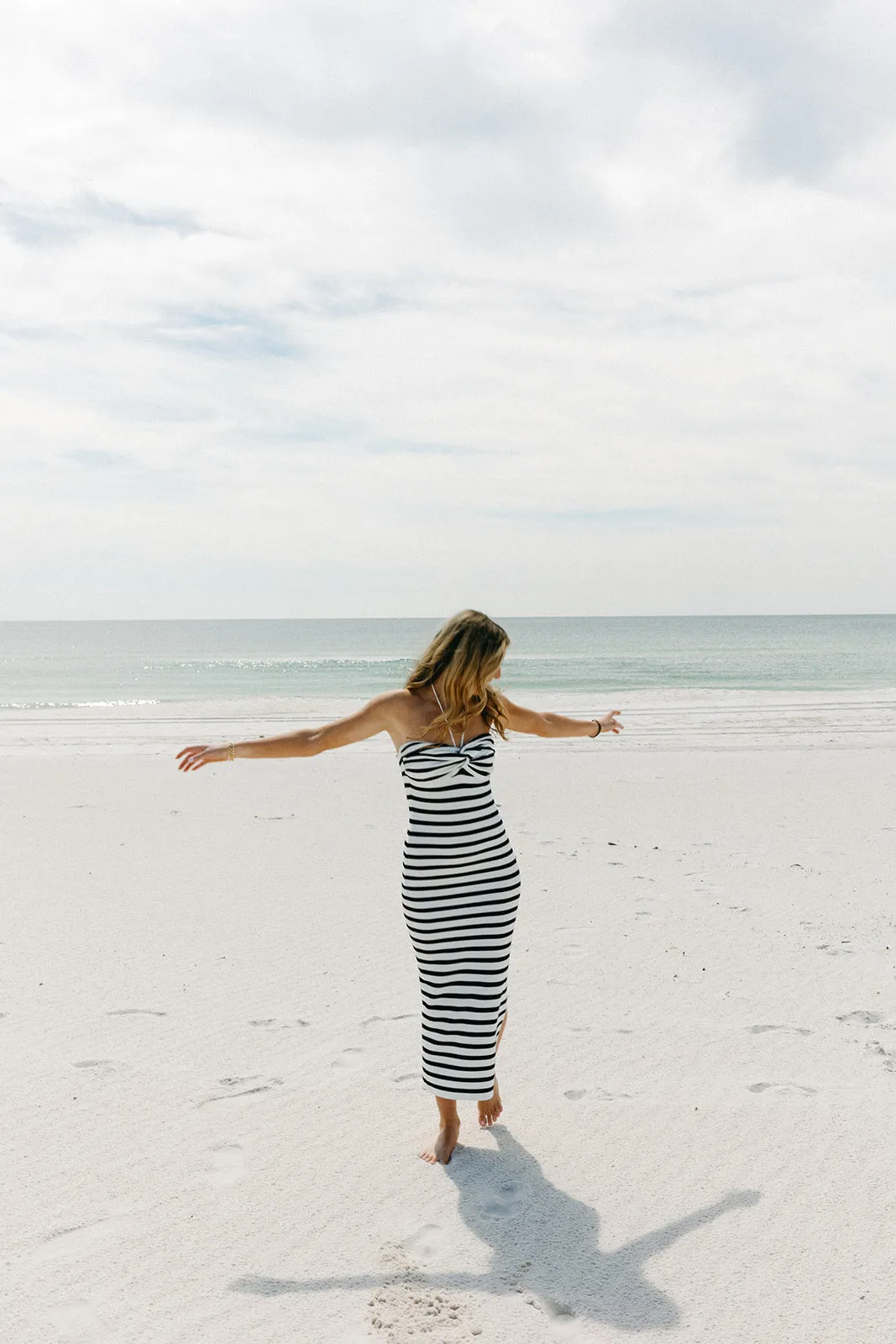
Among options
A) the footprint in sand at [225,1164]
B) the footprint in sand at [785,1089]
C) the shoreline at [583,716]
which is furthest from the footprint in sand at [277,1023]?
the shoreline at [583,716]

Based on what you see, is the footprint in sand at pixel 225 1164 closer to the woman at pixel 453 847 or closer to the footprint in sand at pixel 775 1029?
the woman at pixel 453 847

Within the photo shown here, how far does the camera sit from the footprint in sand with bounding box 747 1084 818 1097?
12.3 ft

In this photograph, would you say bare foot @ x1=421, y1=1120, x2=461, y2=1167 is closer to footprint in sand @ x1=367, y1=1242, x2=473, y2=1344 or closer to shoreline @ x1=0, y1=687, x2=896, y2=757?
footprint in sand @ x1=367, y1=1242, x2=473, y2=1344

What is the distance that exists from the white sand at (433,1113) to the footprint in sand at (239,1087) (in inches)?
0.9

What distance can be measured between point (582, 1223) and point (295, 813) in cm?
701

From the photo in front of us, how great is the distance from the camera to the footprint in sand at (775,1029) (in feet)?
14.0

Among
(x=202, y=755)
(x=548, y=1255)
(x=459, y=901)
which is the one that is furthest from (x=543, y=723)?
(x=548, y=1255)

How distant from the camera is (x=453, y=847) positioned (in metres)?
3.37

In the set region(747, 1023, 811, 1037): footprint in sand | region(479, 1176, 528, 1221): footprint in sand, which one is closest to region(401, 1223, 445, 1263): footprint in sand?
region(479, 1176, 528, 1221): footprint in sand

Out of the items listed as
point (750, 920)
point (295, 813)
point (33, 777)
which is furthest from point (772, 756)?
point (33, 777)

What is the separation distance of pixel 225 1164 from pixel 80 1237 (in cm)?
52

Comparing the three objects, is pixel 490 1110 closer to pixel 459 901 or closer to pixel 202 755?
pixel 459 901

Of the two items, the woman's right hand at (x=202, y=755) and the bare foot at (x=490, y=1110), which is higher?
the woman's right hand at (x=202, y=755)

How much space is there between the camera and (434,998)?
3.47 m
